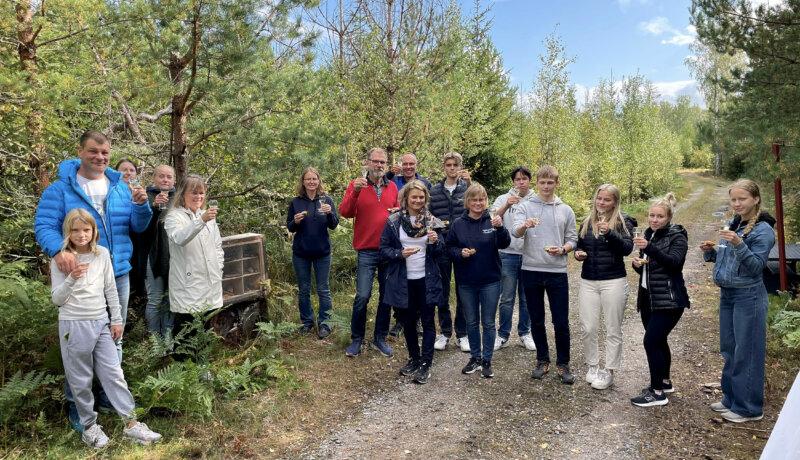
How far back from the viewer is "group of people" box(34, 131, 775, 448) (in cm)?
388

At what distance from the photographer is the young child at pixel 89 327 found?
12.2 ft

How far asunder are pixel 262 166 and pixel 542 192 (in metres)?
3.37

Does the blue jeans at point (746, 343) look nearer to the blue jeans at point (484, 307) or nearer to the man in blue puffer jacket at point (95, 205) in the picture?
the blue jeans at point (484, 307)

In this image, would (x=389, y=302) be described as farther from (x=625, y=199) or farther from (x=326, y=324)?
(x=625, y=199)

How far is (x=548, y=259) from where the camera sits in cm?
511

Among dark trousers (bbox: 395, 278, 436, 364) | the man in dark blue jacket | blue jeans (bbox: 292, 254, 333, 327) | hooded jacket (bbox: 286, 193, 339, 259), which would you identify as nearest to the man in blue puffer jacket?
hooded jacket (bbox: 286, 193, 339, 259)

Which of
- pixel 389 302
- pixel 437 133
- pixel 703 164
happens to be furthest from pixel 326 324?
pixel 703 164

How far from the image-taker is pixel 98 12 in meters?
5.24

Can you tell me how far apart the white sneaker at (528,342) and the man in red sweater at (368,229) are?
168 centimetres

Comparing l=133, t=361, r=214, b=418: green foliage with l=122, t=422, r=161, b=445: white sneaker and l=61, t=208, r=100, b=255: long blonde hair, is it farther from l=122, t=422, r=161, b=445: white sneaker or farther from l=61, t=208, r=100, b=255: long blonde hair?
l=61, t=208, r=100, b=255: long blonde hair

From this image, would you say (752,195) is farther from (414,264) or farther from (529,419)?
(414,264)

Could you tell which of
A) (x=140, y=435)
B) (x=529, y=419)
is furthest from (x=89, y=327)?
(x=529, y=419)

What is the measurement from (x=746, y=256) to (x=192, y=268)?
4768mm

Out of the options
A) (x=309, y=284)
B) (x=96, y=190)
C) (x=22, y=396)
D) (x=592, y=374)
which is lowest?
(x=592, y=374)
